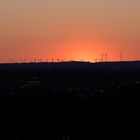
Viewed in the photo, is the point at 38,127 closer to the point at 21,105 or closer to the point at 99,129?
the point at 99,129

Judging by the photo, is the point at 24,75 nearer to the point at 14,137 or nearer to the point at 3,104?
the point at 3,104

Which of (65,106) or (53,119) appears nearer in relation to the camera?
(53,119)

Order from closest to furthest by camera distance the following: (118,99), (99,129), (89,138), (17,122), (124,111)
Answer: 1. (89,138)
2. (99,129)
3. (17,122)
4. (124,111)
5. (118,99)

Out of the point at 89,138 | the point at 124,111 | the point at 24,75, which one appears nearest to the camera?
the point at 89,138

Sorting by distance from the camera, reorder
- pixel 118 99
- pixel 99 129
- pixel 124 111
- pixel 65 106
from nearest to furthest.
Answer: pixel 99 129
pixel 124 111
pixel 65 106
pixel 118 99

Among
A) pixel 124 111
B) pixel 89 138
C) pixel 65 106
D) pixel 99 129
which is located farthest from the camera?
pixel 65 106

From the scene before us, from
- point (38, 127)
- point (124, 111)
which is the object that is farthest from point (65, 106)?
point (38, 127)

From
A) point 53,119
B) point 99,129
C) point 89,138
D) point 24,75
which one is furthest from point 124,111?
point 24,75

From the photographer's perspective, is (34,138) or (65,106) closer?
(34,138)

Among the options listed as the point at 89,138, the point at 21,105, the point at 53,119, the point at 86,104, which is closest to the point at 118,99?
the point at 86,104
